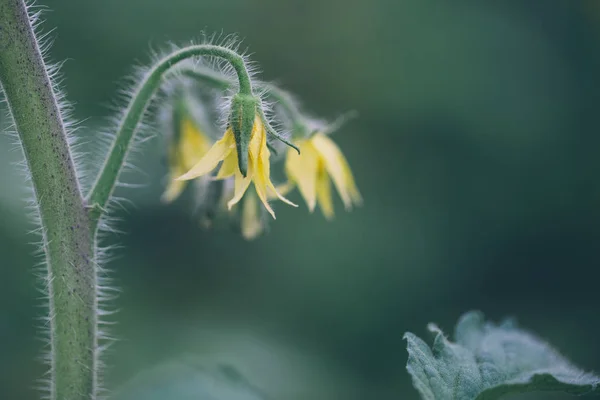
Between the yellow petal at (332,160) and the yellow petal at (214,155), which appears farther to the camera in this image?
the yellow petal at (332,160)

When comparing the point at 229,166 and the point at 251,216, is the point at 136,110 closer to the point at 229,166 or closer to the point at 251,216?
the point at 229,166

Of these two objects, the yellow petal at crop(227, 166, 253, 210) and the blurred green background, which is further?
the blurred green background

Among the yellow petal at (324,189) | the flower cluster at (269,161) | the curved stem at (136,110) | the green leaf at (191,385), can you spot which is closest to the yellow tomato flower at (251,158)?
the curved stem at (136,110)

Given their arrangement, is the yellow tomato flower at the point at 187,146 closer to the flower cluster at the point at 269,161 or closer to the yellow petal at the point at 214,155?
the flower cluster at the point at 269,161

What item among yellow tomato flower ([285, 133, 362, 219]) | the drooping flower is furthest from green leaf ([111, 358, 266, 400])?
yellow tomato flower ([285, 133, 362, 219])

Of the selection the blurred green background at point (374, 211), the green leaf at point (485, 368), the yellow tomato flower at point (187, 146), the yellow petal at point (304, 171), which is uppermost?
the blurred green background at point (374, 211)

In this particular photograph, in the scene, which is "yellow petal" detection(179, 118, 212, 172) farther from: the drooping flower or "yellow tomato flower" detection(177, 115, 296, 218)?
"yellow tomato flower" detection(177, 115, 296, 218)
